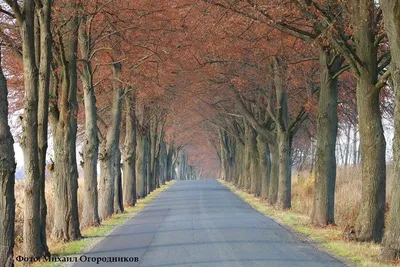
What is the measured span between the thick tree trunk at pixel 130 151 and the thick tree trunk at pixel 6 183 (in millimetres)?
23114

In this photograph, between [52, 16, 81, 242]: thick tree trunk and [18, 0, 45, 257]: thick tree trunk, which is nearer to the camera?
[18, 0, 45, 257]: thick tree trunk

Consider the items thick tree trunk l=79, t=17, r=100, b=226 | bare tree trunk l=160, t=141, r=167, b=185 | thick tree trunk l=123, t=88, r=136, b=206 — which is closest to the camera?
thick tree trunk l=79, t=17, r=100, b=226

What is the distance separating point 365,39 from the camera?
17.8 meters

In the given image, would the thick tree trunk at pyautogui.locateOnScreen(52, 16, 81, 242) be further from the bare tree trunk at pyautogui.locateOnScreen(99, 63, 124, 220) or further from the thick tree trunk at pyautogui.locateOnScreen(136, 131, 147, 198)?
the thick tree trunk at pyautogui.locateOnScreen(136, 131, 147, 198)

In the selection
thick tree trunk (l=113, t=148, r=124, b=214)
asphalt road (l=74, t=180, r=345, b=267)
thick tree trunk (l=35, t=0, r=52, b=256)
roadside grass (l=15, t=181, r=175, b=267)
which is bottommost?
roadside grass (l=15, t=181, r=175, b=267)

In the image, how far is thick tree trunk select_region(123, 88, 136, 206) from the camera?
1462 inches

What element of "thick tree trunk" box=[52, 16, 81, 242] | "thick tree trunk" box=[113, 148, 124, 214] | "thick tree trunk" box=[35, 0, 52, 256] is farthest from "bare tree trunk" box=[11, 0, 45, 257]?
"thick tree trunk" box=[113, 148, 124, 214]

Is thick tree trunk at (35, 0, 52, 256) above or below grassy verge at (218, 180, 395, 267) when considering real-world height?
above

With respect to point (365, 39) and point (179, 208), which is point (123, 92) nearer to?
point (179, 208)

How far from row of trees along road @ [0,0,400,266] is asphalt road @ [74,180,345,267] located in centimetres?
150

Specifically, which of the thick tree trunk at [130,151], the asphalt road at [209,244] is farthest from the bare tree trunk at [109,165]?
the thick tree trunk at [130,151]

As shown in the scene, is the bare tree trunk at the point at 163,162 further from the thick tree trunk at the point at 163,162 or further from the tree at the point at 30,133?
the tree at the point at 30,133

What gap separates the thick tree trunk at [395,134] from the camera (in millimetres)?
13891

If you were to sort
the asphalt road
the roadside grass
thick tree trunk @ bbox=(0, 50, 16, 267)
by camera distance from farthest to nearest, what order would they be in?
1. the roadside grass
2. the asphalt road
3. thick tree trunk @ bbox=(0, 50, 16, 267)
